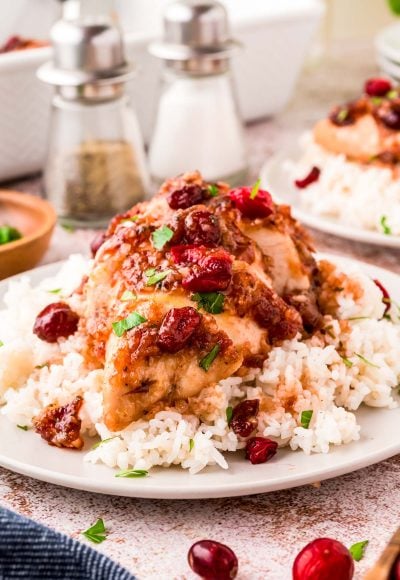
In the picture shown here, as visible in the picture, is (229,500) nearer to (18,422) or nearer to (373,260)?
(18,422)

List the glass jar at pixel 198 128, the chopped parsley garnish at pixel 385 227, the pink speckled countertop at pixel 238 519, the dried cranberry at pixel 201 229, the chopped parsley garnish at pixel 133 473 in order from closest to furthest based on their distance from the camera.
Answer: the pink speckled countertop at pixel 238 519, the chopped parsley garnish at pixel 133 473, the dried cranberry at pixel 201 229, the chopped parsley garnish at pixel 385 227, the glass jar at pixel 198 128

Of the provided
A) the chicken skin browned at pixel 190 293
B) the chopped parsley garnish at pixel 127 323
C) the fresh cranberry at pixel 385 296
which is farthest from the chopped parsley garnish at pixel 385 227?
the chopped parsley garnish at pixel 127 323

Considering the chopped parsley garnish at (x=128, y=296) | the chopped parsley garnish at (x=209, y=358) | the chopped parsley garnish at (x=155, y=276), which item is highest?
the chopped parsley garnish at (x=155, y=276)

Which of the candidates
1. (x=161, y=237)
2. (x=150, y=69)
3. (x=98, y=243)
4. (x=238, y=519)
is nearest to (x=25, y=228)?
(x=98, y=243)

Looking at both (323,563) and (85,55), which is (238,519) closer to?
(323,563)

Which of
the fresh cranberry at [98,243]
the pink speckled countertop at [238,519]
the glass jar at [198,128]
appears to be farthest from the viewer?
the glass jar at [198,128]

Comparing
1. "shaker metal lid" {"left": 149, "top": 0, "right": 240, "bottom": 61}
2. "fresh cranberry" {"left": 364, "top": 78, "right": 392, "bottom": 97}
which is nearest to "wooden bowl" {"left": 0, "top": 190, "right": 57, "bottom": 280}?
"shaker metal lid" {"left": 149, "top": 0, "right": 240, "bottom": 61}

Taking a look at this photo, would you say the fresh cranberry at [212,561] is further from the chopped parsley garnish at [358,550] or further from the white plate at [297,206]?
the white plate at [297,206]
